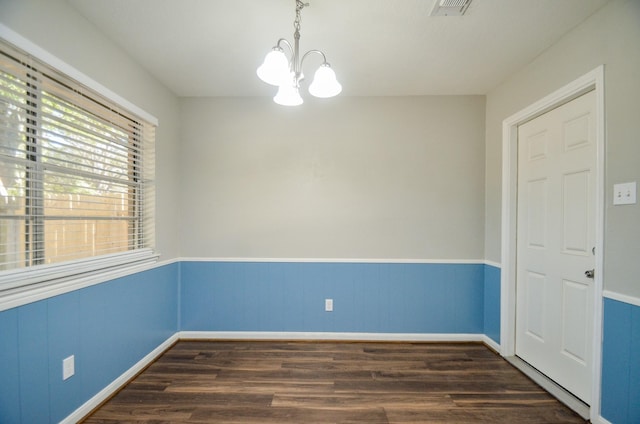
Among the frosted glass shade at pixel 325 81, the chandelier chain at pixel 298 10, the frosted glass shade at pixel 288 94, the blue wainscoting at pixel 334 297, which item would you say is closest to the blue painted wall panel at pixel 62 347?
the blue wainscoting at pixel 334 297

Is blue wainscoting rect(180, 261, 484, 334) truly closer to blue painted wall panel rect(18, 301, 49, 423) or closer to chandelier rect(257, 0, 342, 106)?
blue painted wall panel rect(18, 301, 49, 423)

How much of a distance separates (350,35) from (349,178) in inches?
50.6

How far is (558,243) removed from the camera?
80.4 inches

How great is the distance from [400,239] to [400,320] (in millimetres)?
837

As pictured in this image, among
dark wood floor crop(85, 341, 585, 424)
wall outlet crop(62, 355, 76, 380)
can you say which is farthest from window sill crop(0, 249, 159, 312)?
dark wood floor crop(85, 341, 585, 424)

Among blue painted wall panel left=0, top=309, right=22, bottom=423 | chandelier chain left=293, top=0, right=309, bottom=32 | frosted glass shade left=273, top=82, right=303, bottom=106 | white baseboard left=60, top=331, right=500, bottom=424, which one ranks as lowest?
white baseboard left=60, top=331, right=500, bottom=424

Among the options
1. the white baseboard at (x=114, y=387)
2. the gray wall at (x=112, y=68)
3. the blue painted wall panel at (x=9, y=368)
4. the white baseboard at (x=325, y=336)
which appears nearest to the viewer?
the blue painted wall panel at (x=9, y=368)

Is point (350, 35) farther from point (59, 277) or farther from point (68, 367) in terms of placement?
point (68, 367)

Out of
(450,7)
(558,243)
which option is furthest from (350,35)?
(558,243)

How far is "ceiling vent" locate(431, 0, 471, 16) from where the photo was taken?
156 centimetres

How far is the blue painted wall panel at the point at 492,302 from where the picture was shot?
2584 millimetres

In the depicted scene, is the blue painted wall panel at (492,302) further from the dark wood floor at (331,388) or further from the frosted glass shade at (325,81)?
the frosted glass shade at (325,81)

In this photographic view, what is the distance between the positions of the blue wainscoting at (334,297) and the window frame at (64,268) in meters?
0.76

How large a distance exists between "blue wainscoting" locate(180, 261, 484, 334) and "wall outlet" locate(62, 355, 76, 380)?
46.6 inches
